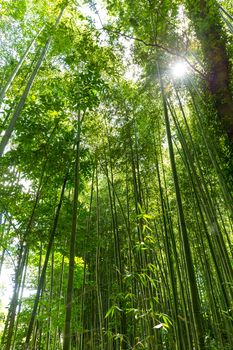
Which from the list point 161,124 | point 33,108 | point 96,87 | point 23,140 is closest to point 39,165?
point 23,140

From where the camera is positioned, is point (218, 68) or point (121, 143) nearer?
point (218, 68)

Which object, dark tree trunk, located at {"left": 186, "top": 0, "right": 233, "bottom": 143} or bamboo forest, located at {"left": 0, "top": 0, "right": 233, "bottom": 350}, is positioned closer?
bamboo forest, located at {"left": 0, "top": 0, "right": 233, "bottom": 350}

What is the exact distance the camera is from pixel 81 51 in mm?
4211

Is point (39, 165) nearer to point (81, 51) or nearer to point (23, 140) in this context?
point (23, 140)

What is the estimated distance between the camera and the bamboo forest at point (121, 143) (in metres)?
3.09

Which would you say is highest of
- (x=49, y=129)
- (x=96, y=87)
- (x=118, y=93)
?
(x=118, y=93)

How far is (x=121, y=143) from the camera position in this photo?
19.5ft

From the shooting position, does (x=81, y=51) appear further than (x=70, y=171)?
Yes

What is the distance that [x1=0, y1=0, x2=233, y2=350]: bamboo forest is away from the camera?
3.09 meters

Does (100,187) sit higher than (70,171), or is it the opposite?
(100,187)

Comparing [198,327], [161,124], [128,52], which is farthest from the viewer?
[161,124]

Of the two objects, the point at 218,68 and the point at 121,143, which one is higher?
the point at 121,143

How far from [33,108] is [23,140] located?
0.41m

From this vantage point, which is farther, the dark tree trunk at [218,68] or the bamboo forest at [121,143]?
the dark tree trunk at [218,68]
